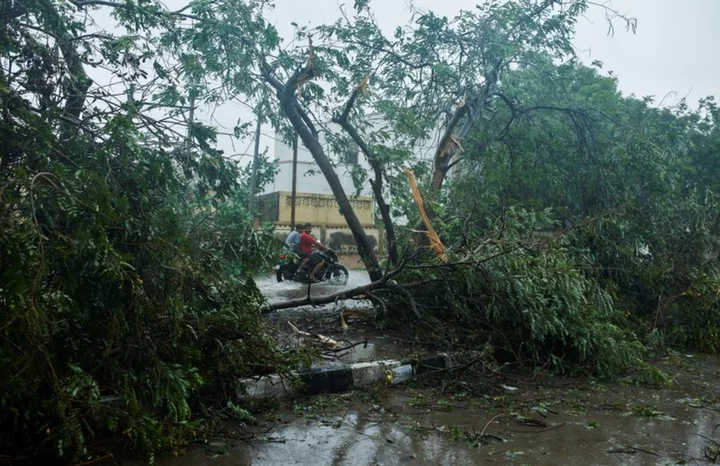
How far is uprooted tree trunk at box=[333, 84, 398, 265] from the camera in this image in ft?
29.7

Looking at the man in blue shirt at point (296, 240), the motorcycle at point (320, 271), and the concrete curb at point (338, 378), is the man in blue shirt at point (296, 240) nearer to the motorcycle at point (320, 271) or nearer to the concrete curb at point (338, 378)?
the motorcycle at point (320, 271)

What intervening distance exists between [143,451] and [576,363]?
4.71 metres

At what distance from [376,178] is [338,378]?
357cm

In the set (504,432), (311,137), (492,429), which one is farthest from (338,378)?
(311,137)

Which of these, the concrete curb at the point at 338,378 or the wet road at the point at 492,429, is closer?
the wet road at the point at 492,429

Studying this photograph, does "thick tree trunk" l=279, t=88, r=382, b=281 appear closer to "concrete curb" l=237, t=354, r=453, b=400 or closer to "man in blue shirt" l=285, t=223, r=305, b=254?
"concrete curb" l=237, t=354, r=453, b=400

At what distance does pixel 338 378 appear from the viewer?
6.28 m

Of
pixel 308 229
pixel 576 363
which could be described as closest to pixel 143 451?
pixel 576 363

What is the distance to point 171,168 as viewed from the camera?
5.18 meters

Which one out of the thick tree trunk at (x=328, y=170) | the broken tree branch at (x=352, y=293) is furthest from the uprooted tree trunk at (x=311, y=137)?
the broken tree branch at (x=352, y=293)

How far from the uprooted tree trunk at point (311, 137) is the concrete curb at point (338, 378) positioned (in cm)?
292

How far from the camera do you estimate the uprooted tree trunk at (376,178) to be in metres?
9.06

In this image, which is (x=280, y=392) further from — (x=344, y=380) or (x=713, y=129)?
(x=713, y=129)

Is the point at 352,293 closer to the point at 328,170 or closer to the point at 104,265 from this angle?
the point at 328,170
